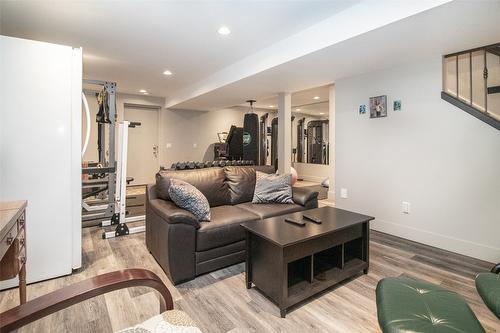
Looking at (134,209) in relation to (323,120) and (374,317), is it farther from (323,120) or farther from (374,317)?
(323,120)

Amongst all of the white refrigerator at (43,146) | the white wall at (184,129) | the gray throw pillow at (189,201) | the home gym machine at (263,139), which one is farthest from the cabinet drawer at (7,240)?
the home gym machine at (263,139)

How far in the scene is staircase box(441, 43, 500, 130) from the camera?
2.75 m

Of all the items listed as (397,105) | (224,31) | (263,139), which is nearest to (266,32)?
(224,31)

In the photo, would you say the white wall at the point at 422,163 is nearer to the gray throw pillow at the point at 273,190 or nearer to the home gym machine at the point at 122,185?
the gray throw pillow at the point at 273,190

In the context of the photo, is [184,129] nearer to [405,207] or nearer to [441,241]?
[405,207]

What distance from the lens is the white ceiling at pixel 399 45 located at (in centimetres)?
198

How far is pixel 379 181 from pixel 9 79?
155 inches

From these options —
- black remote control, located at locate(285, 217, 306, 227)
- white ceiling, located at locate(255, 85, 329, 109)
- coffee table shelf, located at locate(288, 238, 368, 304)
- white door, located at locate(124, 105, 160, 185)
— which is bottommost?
coffee table shelf, located at locate(288, 238, 368, 304)

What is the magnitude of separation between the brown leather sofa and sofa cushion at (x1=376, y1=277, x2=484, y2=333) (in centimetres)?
132

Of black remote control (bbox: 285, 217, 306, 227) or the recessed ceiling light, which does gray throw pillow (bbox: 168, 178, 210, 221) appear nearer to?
black remote control (bbox: 285, 217, 306, 227)

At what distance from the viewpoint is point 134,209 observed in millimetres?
4602

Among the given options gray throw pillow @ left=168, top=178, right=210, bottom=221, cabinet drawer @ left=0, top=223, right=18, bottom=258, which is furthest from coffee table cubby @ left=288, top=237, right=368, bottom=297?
cabinet drawer @ left=0, top=223, right=18, bottom=258

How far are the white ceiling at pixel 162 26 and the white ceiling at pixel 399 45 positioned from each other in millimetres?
362

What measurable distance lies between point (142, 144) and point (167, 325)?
6.61 meters
